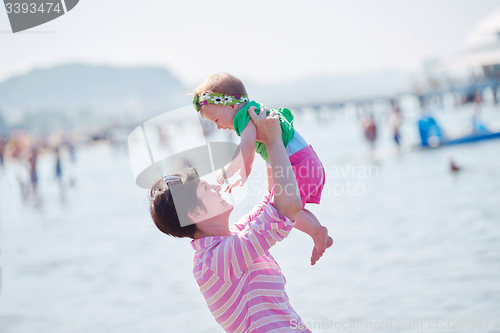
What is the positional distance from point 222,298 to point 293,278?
22.1 feet

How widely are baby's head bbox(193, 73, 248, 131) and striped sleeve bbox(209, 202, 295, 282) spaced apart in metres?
0.56

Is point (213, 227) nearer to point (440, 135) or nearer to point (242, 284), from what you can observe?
point (242, 284)

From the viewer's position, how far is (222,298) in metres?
1.88

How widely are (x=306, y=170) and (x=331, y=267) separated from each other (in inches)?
274

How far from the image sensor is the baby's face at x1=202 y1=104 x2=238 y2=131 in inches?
83.3

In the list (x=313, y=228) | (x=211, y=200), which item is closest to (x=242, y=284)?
(x=211, y=200)

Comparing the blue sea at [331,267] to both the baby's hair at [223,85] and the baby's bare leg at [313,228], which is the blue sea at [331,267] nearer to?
the baby's bare leg at [313,228]

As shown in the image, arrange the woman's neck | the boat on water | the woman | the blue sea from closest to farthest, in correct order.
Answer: the woman < the woman's neck < the blue sea < the boat on water

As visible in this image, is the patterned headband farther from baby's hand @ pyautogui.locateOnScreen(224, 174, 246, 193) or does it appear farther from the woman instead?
baby's hand @ pyautogui.locateOnScreen(224, 174, 246, 193)

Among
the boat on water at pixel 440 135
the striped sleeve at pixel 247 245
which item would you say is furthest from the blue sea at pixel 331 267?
the boat on water at pixel 440 135

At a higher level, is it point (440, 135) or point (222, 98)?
point (222, 98)

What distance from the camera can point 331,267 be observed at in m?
8.73

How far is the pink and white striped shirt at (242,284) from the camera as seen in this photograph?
1.76 metres

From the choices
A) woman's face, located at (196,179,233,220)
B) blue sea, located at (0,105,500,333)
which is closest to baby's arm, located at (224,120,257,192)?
woman's face, located at (196,179,233,220)
